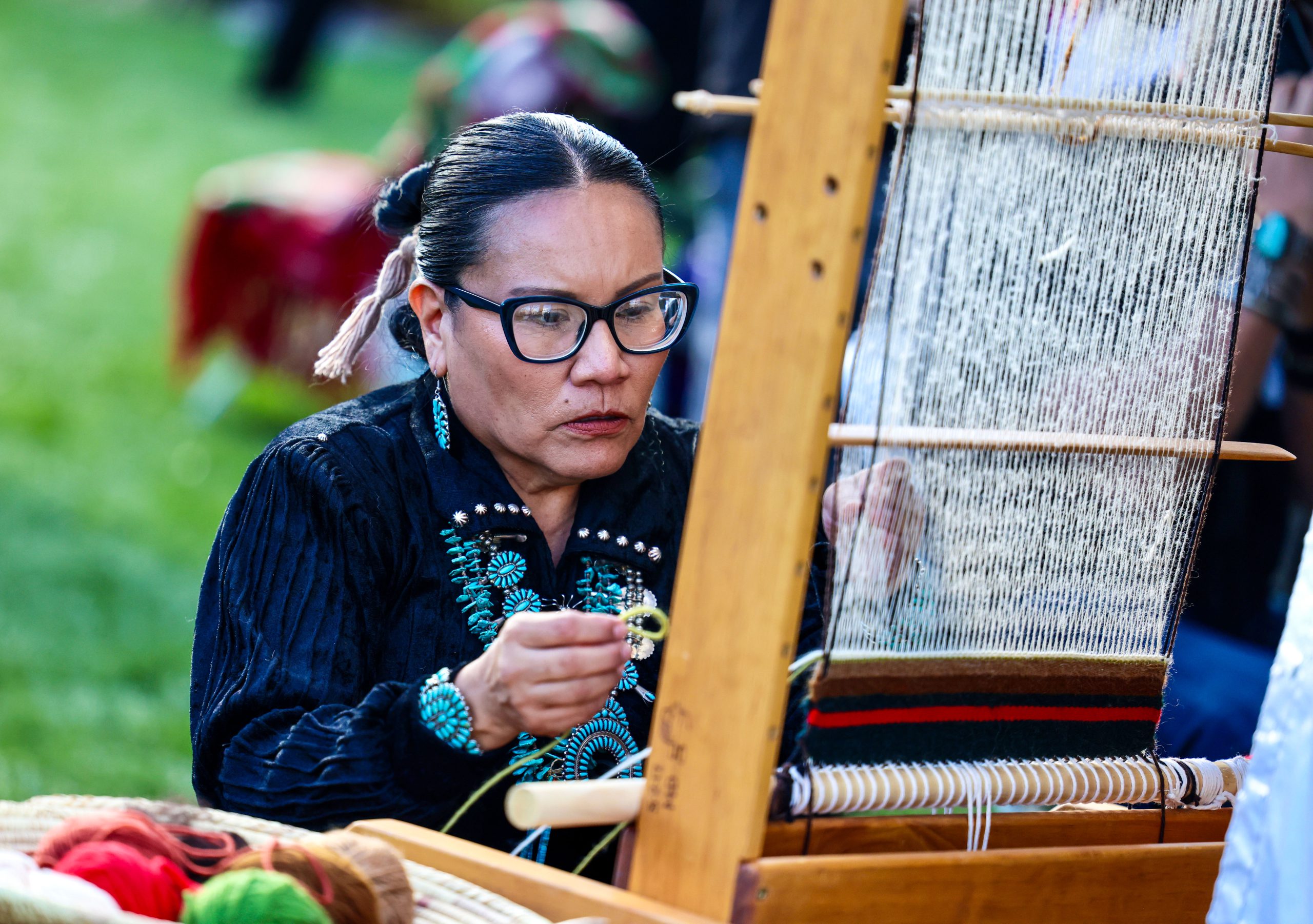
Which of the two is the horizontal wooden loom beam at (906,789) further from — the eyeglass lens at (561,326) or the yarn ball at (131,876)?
the eyeglass lens at (561,326)

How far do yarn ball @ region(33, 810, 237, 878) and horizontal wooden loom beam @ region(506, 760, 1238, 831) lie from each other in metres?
0.26

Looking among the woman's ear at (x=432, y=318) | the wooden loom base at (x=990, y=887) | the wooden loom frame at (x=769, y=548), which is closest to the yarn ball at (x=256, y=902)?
the wooden loom frame at (x=769, y=548)

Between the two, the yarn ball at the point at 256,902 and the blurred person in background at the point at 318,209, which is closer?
the yarn ball at the point at 256,902

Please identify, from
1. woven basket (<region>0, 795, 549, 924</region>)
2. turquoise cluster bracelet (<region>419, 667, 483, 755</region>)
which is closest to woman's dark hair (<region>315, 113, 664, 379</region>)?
turquoise cluster bracelet (<region>419, 667, 483, 755</region>)

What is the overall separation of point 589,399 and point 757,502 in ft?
1.83

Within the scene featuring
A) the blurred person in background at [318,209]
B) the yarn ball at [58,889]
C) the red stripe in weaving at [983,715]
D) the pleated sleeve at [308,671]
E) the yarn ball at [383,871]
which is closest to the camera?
the yarn ball at [58,889]

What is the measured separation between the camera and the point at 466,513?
1.65 m

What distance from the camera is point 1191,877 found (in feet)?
4.45

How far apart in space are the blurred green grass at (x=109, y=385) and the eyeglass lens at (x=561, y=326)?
74.9 inches

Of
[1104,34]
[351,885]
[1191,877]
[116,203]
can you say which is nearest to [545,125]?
[1104,34]

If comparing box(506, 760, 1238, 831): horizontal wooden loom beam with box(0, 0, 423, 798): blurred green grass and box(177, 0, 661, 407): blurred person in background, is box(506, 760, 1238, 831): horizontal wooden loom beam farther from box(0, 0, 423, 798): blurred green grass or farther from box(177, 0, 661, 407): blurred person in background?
box(177, 0, 661, 407): blurred person in background

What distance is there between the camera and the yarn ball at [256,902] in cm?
105

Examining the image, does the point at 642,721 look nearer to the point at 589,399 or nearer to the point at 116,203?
the point at 589,399

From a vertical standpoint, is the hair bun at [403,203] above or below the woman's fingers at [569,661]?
above
